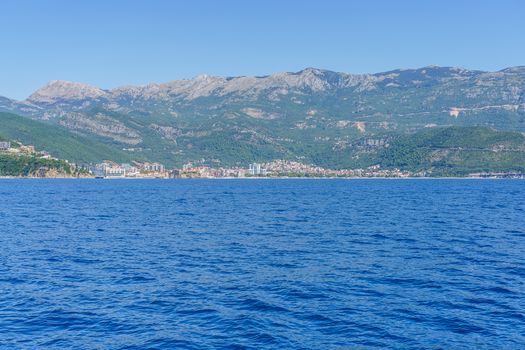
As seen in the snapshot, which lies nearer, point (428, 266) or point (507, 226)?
point (428, 266)

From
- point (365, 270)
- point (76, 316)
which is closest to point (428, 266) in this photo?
point (365, 270)

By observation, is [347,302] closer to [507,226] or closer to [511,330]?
[511,330]

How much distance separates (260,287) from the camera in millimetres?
42188

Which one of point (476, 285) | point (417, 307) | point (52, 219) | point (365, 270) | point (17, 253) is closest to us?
point (417, 307)

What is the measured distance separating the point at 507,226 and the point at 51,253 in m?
68.9

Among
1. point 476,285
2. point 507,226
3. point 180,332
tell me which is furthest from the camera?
point 507,226

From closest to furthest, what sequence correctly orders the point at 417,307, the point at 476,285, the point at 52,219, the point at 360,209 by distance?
the point at 417,307
the point at 476,285
the point at 52,219
the point at 360,209

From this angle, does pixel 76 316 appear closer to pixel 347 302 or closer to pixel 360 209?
pixel 347 302

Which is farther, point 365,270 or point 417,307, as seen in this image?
point 365,270

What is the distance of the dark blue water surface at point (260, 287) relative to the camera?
101ft

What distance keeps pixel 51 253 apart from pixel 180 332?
1232 inches

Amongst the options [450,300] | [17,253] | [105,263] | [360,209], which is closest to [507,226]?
[360,209]

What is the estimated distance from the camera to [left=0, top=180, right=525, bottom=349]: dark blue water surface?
3073cm

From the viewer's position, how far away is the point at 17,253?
5625 cm
